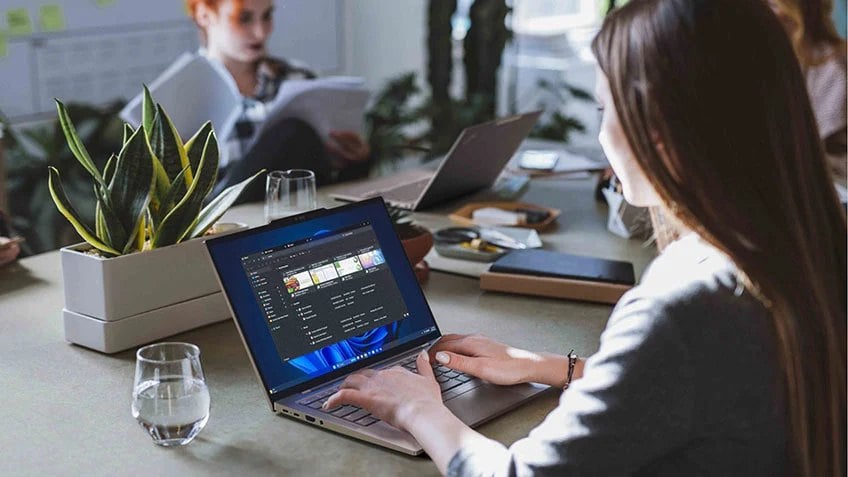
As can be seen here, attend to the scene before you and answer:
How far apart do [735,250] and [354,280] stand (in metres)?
0.64

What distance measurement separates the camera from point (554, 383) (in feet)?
4.91

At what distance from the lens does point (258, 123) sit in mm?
3596

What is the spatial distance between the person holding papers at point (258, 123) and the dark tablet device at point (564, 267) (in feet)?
3.99

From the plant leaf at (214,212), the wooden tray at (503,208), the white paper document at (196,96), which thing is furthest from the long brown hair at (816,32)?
the plant leaf at (214,212)

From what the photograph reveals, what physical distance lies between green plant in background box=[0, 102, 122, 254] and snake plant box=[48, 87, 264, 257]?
2049 millimetres

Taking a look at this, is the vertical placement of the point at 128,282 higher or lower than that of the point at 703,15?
lower

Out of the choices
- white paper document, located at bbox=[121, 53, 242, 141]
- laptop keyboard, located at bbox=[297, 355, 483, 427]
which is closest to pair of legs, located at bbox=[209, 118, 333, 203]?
white paper document, located at bbox=[121, 53, 242, 141]

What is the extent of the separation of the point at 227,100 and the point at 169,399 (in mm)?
2147

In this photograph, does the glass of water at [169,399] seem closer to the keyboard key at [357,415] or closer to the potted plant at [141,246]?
the keyboard key at [357,415]

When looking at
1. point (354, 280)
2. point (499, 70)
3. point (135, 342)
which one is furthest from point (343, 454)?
point (499, 70)

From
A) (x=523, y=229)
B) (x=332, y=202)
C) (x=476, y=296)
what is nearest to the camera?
(x=476, y=296)

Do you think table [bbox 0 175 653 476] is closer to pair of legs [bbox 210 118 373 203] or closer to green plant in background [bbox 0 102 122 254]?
pair of legs [bbox 210 118 373 203]

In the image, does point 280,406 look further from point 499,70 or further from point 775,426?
point 499,70

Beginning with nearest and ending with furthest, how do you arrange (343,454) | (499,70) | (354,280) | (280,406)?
1. (343,454)
2. (280,406)
3. (354,280)
4. (499,70)
